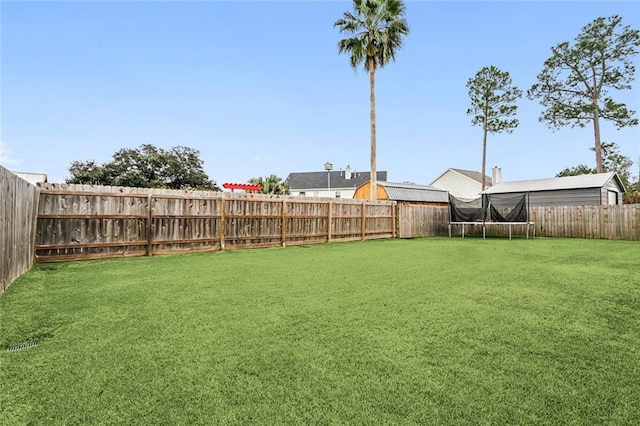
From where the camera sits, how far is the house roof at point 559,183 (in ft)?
58.6

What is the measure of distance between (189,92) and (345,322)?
1500 cm

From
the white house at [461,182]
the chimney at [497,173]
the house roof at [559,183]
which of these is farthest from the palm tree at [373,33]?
the white house at [461,182]

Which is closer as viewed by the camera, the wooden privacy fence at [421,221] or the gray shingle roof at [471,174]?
the wooden privacy fence at [421,221]

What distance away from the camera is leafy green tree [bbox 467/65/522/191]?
22.1m

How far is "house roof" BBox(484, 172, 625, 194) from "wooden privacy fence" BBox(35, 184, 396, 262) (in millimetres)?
15050

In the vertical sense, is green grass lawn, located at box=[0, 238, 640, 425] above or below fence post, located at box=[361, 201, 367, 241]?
below

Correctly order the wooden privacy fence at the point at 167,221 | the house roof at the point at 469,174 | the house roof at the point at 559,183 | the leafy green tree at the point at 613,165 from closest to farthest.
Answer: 1. the wooden privacy fence at the point at 167,221
2. the house roof at the point at 559,183
3. the leafy green tree at the point at 613,165
4. the house roof at the point at 469,174

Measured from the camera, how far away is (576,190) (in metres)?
18.2

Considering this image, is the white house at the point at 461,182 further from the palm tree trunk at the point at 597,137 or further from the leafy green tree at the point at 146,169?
the leafy green tree at the point at 146,169

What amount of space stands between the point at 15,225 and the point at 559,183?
23.9 metres

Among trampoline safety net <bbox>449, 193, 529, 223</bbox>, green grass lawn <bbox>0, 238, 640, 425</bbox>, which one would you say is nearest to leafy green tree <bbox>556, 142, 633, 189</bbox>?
trampoline safety net <bbox>449, 193, 529, 223</bbox>

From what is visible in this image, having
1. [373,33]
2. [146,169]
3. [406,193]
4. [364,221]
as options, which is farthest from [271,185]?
[146,169]

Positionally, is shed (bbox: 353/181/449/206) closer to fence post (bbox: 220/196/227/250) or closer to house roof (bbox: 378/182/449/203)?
house roof (bbox: 378/182/449/203)

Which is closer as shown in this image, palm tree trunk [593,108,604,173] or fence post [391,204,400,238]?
fence post [391,204,400,238]
